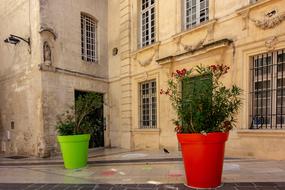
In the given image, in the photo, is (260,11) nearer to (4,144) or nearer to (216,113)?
(216,113)

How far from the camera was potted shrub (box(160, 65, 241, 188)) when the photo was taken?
404cm

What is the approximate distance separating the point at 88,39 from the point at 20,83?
122 inches

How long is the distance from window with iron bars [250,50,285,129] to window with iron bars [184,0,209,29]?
2.28 metres

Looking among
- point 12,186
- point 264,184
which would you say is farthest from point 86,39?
point 264,184

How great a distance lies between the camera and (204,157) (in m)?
4.03

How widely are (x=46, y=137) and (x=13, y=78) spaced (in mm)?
3139

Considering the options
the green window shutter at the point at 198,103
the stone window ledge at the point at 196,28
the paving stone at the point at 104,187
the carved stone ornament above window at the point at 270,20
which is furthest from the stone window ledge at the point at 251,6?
the paving stone at the point at 104,187

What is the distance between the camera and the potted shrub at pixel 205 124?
13.3ft

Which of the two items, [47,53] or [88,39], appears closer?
[47,53]

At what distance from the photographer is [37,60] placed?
31.0 feet

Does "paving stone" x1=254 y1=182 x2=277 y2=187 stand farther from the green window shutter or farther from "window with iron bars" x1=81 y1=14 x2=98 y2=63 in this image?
"window with iron bars" x1=81 y1=14 x2=98 y2=63

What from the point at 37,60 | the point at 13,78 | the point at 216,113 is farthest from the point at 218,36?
the point at 13,78

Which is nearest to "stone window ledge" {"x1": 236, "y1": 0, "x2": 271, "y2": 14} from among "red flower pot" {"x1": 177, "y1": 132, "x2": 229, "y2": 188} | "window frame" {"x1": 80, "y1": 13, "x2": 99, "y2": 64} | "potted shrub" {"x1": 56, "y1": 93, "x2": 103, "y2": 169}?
"red flower pot" {"x1": 177, "y1": 132, "x2": 229, "y2": 188}

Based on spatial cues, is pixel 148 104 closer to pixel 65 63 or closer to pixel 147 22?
pixel 147 22
